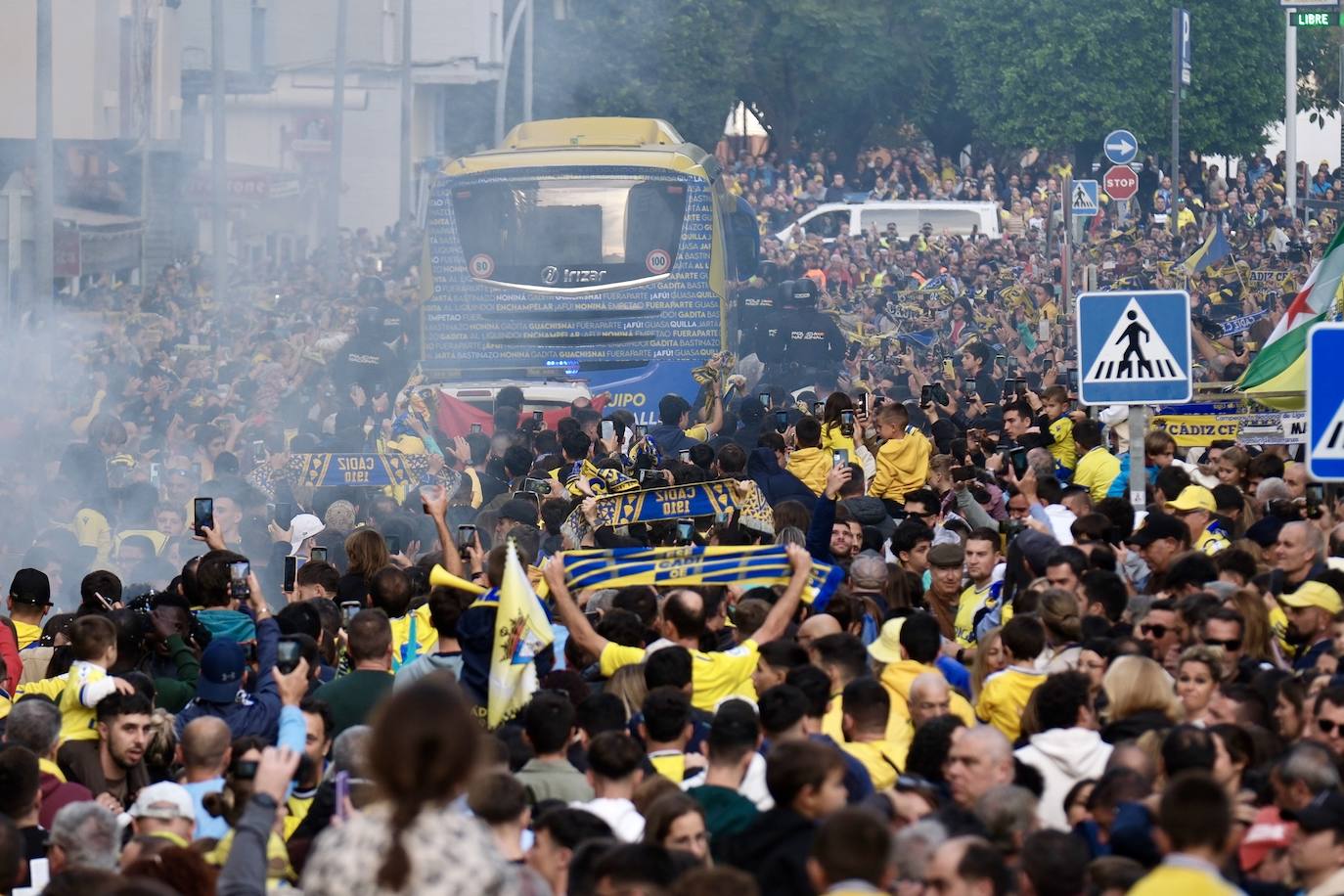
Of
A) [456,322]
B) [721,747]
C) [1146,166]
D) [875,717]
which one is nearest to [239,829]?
[721,747]

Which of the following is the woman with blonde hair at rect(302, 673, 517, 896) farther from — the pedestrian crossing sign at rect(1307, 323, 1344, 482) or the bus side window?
the bus side window

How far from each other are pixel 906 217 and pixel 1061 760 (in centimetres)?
3423

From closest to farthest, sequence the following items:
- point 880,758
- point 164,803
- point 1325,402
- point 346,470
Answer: point 164,803, point 880,758, point 1325,402, point 346,470

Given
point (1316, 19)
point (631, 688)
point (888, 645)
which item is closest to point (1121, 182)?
point (1316, 19)

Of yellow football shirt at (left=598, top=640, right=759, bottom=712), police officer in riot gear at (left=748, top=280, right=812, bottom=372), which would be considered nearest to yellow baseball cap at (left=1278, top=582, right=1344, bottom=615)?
yellow football shirt at (left=598, top=640, right=759, bottom=712)

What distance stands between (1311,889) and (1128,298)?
18.2 ft

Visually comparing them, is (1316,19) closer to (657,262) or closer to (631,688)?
(657,262)

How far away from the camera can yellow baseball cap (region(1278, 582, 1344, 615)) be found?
8.91 m

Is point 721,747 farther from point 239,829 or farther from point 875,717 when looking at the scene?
point 239,829

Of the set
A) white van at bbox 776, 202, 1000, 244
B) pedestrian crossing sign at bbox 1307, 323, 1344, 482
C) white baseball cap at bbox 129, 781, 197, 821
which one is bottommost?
white baseball cap at bbox 129, 781, 197, 821


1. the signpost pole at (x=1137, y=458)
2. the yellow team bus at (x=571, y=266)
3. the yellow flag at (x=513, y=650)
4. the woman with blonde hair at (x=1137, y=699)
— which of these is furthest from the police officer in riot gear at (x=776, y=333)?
the woman with blonde hair at (x=1137, y=699)

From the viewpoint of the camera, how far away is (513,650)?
8.16m

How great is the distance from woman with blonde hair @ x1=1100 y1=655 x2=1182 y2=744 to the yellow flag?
1.91 m

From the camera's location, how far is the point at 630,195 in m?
23.3
